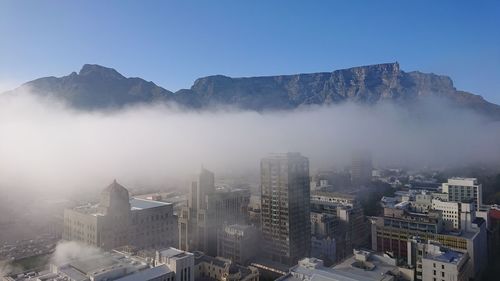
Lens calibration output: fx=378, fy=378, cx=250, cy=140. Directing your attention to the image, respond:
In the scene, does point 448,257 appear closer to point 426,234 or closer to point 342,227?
point 426,234

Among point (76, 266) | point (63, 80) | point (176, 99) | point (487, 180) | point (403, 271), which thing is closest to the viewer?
point (76, 266)

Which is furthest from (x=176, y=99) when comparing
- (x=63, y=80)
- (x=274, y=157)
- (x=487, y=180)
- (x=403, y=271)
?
(x=403, y=271)

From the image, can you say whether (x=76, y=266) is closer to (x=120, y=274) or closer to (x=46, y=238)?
(x=120, y=274)

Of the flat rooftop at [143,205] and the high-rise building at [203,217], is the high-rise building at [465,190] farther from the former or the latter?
the flat rooftop at [143,205]

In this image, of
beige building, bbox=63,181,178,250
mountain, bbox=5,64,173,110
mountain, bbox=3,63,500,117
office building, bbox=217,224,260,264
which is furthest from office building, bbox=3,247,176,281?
mountain, bbox=3,63,500,117

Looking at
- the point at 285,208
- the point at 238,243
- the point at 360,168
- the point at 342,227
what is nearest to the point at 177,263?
the point at 238,243

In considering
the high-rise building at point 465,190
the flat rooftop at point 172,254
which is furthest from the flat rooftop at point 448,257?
the high-rise building at point 465,190
